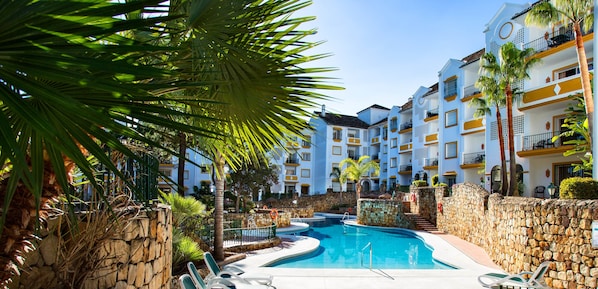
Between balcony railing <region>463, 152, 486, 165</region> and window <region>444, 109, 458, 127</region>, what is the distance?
331 cm

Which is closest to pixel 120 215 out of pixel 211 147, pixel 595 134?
pixel 211 147

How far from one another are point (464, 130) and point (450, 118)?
3.15 meters

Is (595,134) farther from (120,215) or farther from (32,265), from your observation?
(32,265)

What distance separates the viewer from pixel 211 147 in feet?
14.7

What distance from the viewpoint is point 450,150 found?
35.2 metres

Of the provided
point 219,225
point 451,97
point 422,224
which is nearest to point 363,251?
point 219,225

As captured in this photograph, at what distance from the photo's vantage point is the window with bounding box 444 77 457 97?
34.6m

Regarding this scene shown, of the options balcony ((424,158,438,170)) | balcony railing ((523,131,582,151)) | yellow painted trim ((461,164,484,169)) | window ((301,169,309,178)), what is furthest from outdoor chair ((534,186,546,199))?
window ((301,169,309,178))

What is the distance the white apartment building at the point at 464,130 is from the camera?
920 inches

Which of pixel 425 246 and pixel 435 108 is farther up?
pixel 435 108

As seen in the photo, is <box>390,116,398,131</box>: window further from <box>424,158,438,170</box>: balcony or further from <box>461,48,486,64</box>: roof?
<box>461,48,486,64</box>: roof

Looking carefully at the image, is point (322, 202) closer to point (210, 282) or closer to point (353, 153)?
point (353, 153)

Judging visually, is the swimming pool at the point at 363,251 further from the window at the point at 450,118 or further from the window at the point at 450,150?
the window at the point at 450,118

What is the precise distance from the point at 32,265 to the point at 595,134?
16.9 meters
